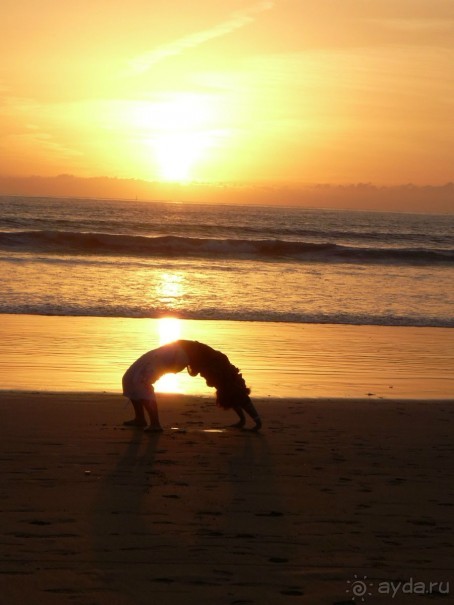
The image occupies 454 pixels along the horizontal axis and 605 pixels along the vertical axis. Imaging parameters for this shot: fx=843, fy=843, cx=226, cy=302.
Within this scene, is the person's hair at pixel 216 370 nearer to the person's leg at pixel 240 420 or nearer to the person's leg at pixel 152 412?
the person's leg at pixel 240 420

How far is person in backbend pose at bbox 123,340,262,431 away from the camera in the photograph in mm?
7621

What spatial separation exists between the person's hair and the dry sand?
376 millimetres

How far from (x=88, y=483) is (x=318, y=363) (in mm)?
→ 6988

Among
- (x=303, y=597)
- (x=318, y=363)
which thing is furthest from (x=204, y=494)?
(x=318, y=363)

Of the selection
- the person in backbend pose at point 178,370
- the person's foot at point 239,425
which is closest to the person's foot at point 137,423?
the person in backbend pose at point 178,370

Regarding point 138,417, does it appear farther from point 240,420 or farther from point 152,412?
point 240,420

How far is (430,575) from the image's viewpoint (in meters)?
4.54

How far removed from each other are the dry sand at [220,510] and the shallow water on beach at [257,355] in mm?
1980

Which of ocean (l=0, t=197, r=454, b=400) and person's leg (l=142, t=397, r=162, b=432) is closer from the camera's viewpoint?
person's leg (l=142, t=397, r=162, b=432)

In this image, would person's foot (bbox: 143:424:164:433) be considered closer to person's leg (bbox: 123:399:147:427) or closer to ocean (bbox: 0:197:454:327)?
person's leg (bbox: 123:399:147:427)

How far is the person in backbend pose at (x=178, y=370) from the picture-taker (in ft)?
25.0

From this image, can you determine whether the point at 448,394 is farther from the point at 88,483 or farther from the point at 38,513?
the point at 38,513

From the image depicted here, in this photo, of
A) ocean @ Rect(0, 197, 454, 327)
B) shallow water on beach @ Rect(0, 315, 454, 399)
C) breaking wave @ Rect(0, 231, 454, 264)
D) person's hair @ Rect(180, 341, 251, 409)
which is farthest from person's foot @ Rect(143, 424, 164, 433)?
breaking wave @ Rect(0, 231, 454, 264)

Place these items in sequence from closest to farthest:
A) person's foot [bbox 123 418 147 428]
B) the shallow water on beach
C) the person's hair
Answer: the person's hair < person's foot [bbox 123 418 147 428] < the shallow water on beach
